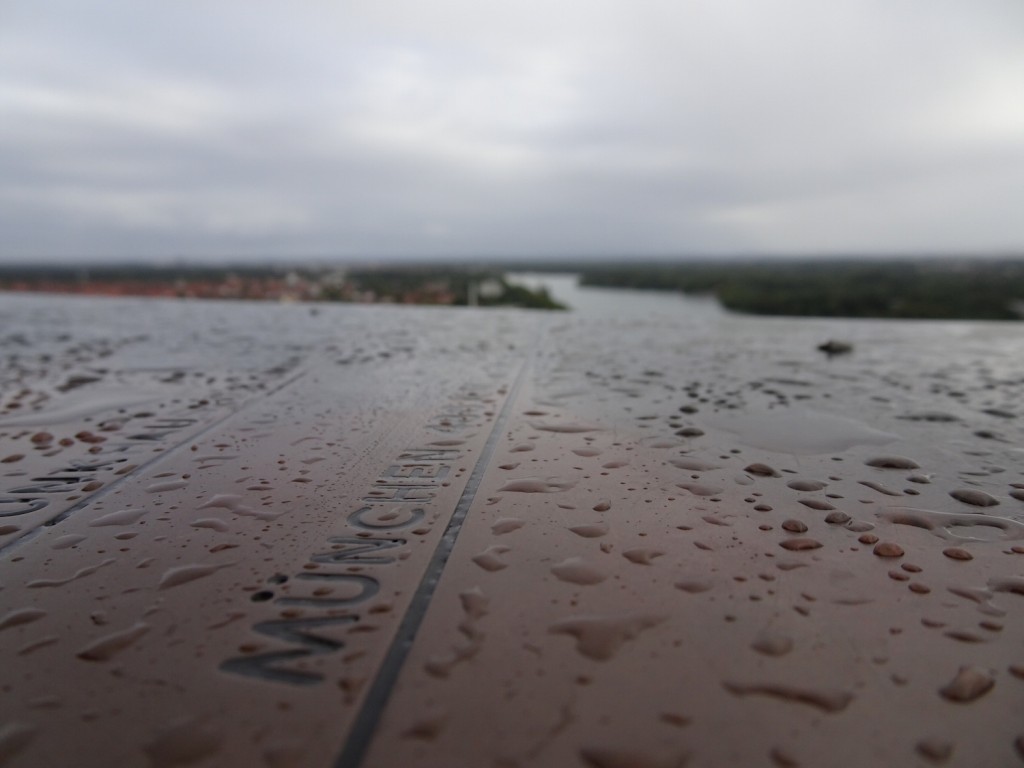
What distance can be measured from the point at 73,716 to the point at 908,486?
298cm

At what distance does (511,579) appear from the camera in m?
1.86

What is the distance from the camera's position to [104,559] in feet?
6.59

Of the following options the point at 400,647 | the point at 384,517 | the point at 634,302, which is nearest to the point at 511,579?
the point at 400,647

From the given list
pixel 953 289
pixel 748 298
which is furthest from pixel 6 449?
pixel 953 289

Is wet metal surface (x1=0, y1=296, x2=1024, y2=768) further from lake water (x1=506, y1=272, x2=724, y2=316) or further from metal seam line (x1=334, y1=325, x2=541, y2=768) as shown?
lake water (x1=506, y1=272, x2=724, y2=316)

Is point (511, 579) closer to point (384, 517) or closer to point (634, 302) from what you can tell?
point (384, 517)

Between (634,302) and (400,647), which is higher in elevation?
(634,302)

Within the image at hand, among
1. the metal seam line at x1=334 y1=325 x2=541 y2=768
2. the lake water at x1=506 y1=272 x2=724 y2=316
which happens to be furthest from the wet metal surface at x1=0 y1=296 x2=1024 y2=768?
the lake water at x1=506 y1=272 x2=724 y2=316

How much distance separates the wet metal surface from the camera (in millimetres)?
1294

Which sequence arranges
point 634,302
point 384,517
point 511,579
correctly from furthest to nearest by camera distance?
point 634,302
point 384,517
point 511,579

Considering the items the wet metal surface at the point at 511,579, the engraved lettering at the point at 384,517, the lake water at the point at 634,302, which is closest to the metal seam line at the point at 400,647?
the wet metal surface at the point at 511,579

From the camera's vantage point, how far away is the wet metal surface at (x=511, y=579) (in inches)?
50.9

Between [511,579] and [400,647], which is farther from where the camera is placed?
[511,579]

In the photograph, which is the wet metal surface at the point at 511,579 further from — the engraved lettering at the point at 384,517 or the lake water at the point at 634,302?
the lake water at the point at 634,302
